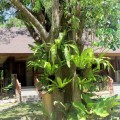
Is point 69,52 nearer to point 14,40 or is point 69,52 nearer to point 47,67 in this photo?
point 47,67

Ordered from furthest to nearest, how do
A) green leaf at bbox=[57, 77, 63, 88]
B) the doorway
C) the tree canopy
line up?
1. the doorway
2. the tree canopy
3. green leaf at bbox=[57, 77, 63, 88]

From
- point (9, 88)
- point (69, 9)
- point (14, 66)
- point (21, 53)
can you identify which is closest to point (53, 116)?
point (69, 9)

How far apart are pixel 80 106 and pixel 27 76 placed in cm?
1610

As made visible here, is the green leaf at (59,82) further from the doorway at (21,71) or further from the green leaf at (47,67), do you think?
the doorway at (21,71)

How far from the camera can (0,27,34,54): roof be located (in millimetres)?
20719

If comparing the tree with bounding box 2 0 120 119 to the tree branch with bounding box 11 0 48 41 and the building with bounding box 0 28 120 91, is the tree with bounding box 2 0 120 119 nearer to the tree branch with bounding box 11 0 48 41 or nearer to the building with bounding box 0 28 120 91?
the tree branch with bounding box 11 0 48 41

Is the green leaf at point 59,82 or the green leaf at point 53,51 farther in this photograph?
the green leaf at point 59,82

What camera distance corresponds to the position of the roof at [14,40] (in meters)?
20.7

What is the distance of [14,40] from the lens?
22.4m

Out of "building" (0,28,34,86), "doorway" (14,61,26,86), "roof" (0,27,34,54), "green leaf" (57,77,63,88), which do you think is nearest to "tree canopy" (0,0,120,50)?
"green leaf" (57,77,63,88)

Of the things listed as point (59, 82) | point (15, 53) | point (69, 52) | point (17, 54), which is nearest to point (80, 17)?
point (69, 52)

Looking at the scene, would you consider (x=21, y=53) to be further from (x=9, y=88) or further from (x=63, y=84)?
(x=63, y=84)

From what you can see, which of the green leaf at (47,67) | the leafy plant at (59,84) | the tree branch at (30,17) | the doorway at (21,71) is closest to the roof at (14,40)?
the doorway at (21,71)

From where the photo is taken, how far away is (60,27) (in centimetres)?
980
